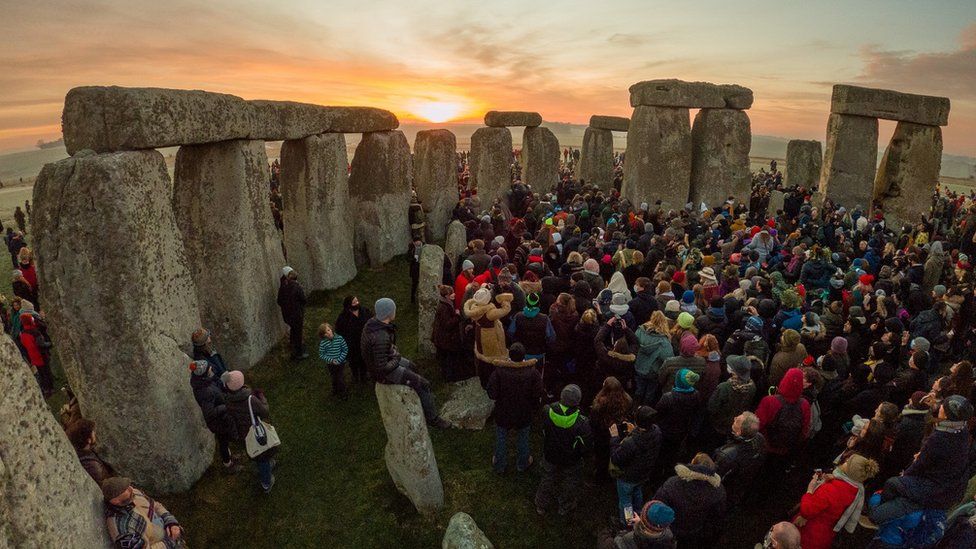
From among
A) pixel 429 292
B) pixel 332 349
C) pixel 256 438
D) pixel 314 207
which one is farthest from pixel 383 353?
pixel 314 207

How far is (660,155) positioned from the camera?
18172mm

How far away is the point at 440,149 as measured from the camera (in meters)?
17.1

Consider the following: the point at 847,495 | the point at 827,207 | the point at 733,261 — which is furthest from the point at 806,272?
the point at 827,207

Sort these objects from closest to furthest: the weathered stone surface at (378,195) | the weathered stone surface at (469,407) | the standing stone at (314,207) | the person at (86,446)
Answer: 1. the person at (86,446)
2. the weathered stone surface at (469,407)
3. the standing stone at (314,207)
4. the weathered stone surface at (378,195)

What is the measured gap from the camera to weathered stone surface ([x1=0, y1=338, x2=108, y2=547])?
3086mm

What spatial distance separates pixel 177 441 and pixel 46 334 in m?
4.75

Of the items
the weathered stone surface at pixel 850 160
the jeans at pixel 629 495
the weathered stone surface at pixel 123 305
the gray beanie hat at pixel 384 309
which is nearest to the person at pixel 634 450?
the jeans at pixel 629 495

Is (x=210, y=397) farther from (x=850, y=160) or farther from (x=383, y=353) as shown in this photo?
(x=850, y=160)

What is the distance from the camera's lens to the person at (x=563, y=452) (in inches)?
210

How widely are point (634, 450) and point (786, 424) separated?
1.70 metres

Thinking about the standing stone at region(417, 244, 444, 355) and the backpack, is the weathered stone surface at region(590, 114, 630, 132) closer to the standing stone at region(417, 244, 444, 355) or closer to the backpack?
the standing stone at region(417, 244, 444, 355)

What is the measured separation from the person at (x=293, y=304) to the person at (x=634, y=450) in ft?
19.2

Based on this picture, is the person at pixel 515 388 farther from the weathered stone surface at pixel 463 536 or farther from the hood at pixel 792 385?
the hood at pixel 792 385

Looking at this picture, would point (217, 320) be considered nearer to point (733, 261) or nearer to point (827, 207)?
point (733, 261)
